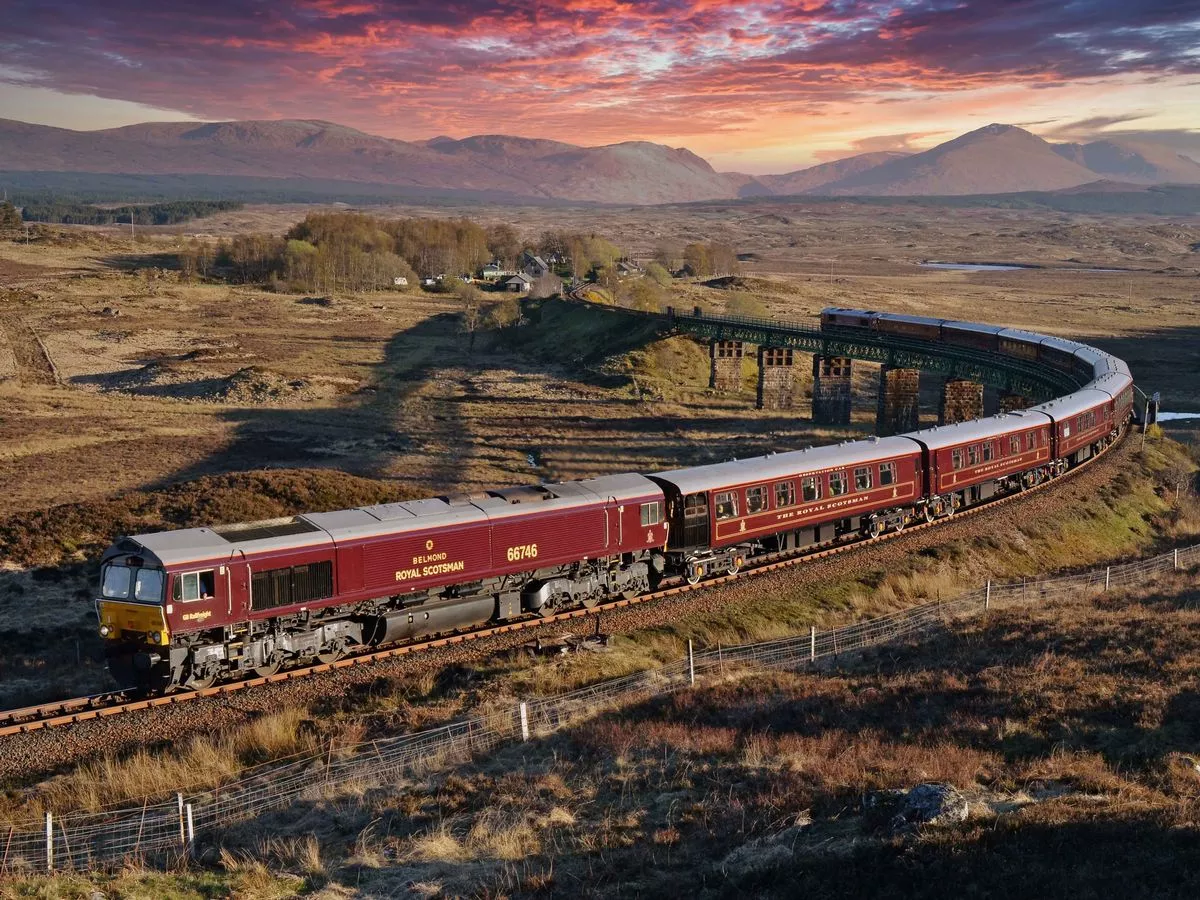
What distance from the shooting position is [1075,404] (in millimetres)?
55031

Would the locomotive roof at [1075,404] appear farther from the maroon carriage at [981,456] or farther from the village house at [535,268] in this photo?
the village house at [535,268]

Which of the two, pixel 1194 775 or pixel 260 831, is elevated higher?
pixel 1194 775

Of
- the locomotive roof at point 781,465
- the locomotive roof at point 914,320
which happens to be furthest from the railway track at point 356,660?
the locomotive roof at point 914,320

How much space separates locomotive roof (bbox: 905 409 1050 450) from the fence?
1299cm

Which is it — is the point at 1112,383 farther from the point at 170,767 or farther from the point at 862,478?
the point at 170,767

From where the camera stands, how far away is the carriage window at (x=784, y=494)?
37.1m

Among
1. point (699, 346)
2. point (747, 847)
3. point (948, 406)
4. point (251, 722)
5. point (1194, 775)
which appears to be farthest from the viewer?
point (699, 346)

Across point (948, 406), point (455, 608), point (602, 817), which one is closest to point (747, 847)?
point (602, 817)

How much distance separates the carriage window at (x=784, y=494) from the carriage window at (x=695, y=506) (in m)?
3.59

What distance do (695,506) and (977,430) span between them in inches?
728

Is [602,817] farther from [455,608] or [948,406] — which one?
[948,406]

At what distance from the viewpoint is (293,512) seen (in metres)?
45.9

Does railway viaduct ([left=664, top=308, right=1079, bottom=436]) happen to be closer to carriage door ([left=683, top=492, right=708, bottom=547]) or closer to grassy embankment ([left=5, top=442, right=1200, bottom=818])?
grassy embankment ([left=5, top=442, right=1200, bottom=818])

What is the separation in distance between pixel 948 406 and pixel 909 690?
5558 centimetres
